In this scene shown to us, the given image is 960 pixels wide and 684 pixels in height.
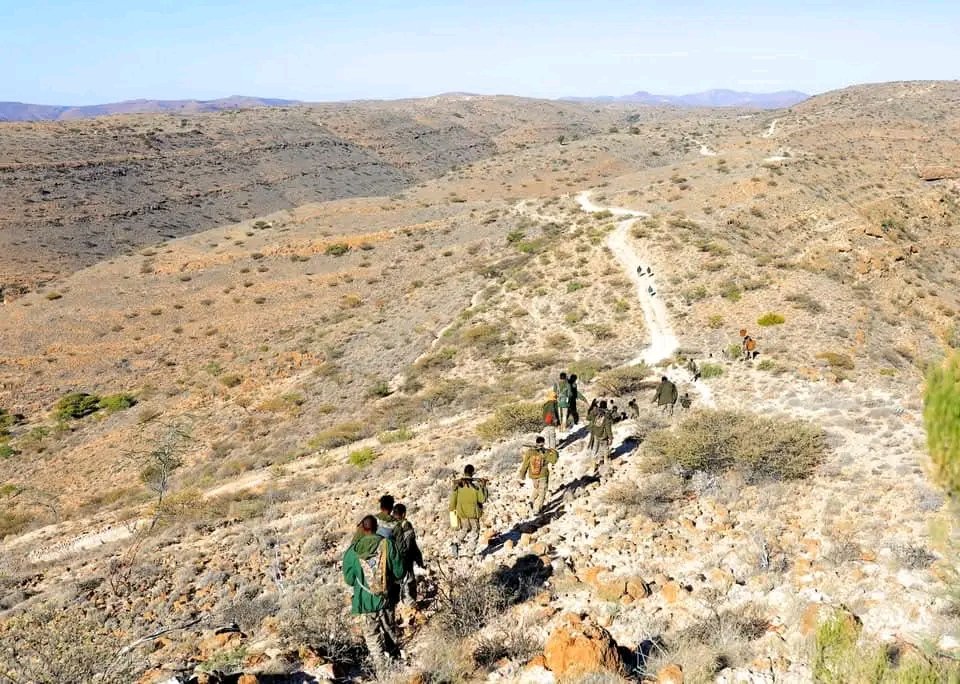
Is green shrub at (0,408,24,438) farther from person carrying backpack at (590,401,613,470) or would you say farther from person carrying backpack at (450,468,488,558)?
person carrying backpack at (590,401,613,470)

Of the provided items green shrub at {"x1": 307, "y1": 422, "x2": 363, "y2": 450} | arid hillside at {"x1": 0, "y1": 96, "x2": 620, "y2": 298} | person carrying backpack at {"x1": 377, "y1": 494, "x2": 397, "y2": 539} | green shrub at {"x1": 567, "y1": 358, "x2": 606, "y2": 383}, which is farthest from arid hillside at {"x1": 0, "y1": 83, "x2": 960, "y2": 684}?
arid hillside at {"x1": 0, "y1": 96, "x2": 620, "y2": 298}

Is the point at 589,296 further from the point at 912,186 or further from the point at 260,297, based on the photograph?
the point at 912,186

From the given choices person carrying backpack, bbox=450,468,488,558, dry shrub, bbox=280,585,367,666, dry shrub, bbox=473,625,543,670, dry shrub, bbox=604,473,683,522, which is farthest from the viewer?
dry shrub, bbox=604,473,683,522

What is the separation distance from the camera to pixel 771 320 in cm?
2052

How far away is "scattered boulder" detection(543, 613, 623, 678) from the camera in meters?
5.77

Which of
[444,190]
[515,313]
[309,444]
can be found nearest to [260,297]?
[515,313]

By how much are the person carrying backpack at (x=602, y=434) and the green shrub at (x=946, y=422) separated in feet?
21.5

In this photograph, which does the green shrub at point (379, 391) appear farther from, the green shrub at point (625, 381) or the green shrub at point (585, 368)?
the green shrub at point (625, 381)

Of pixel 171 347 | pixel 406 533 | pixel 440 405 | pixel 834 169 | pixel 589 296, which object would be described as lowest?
pixel 171 347

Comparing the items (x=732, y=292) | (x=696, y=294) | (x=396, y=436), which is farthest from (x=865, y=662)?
(x=696, y=294)

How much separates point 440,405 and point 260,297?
91.2 ft

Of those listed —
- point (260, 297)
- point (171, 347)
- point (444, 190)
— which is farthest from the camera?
point (444, 190)

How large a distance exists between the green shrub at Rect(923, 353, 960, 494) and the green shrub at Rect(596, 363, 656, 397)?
11.3m

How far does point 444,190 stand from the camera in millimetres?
72938
